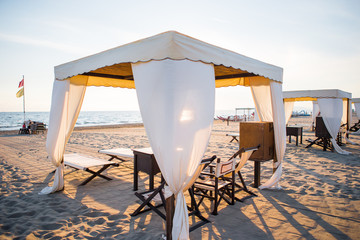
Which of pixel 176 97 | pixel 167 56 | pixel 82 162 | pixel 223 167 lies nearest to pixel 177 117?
pixel 176 97

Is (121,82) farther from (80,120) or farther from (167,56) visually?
(80,120)

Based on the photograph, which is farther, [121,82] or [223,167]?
[121,82]

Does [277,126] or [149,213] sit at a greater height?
[277,126]

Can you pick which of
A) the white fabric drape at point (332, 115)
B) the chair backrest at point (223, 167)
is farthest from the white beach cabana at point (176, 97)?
the white fabric drape at point (332, 115)

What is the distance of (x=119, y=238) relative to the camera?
257 centimetres

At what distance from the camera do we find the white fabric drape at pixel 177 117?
2357 mm

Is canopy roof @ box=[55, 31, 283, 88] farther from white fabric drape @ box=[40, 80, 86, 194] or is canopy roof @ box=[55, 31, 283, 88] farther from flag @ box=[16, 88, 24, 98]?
flag @ box=[16, 88, 24, 98]

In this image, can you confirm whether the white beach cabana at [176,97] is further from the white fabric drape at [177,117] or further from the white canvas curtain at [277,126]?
the white canvas curtain at [277,126]

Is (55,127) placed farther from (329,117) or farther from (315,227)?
(329,117)

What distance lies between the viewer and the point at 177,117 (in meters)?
2.36

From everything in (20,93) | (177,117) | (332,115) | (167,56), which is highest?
(20,93)

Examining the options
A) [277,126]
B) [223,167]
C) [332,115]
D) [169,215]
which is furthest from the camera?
[332,115]

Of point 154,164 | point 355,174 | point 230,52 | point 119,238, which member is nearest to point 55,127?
point 154,164

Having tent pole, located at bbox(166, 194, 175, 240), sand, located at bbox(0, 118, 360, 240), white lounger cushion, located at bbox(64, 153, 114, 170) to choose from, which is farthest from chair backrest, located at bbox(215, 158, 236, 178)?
white lounger cushion, located at bbox(64, 153, 114, 170)
